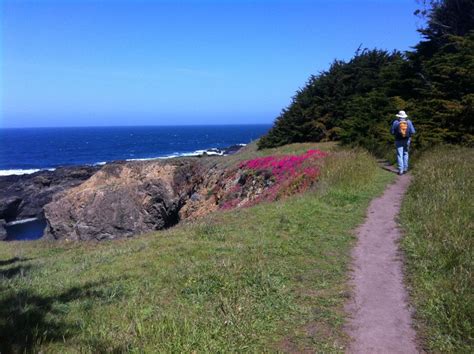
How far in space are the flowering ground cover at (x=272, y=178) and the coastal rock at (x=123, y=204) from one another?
18.3 feet

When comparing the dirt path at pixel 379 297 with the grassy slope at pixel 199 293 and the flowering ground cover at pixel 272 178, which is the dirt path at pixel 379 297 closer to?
the grassy slope at pixel 199 293

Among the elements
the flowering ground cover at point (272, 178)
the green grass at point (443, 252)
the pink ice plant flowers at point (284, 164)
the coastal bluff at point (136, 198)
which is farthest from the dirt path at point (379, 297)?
the coastal bluff at point (136, 198)

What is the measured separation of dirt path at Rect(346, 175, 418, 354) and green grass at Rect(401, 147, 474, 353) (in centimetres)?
20

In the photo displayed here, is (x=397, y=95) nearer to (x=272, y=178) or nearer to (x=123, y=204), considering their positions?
(x=272, y=178)

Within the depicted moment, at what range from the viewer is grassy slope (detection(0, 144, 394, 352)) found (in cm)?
435

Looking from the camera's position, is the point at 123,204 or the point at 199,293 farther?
the point at 123,204

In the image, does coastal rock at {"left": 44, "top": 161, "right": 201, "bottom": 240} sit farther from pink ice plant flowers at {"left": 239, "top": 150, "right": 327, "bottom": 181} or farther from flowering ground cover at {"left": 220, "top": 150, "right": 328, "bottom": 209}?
pink ice plant flowers at {"left": 239, "top": 150, "right": 327, "bottom": 181}

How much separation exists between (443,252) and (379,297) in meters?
1.58

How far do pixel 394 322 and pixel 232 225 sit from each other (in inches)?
204

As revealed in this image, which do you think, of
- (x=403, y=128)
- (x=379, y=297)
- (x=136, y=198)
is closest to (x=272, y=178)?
(x=403, y=128)

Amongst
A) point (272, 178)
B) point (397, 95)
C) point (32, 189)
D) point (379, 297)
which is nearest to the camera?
point (379, 297)

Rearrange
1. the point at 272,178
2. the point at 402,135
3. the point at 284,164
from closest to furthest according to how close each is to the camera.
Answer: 1. the point at 402,135
2. the point at 272,178
3. the point at 284,164

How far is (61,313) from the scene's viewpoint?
5.07 m

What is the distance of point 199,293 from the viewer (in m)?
5.60
